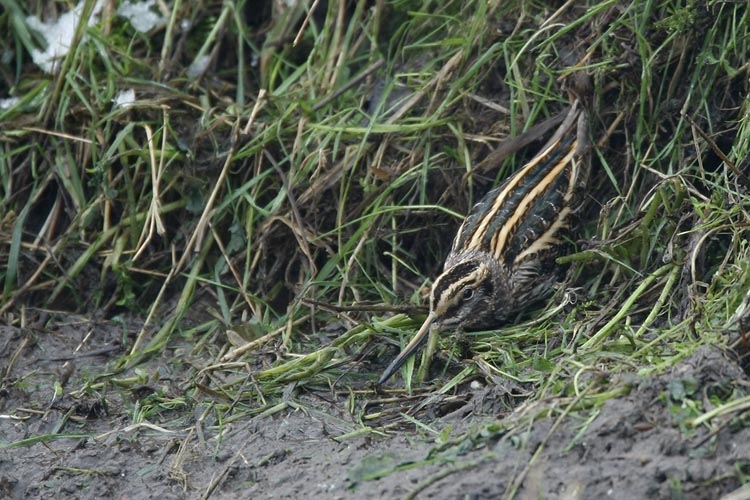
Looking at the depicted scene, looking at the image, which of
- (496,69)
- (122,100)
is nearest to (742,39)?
(496,69)

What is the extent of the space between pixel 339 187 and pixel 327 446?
6.60ft

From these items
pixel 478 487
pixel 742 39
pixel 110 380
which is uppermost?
pixel 742 39

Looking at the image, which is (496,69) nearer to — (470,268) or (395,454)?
(470,268)

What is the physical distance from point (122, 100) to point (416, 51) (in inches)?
71.5

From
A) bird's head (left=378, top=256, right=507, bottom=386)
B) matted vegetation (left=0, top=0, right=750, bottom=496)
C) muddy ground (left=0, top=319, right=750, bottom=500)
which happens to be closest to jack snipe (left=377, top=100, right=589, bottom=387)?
bird's head (left=378, top=256, right=507, bottom=386)

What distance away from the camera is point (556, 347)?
5.86m

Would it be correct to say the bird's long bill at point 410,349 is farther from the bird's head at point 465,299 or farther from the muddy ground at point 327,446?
the muddy ground at point 327,446

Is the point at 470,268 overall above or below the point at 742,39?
below

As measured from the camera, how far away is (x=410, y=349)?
596 cm

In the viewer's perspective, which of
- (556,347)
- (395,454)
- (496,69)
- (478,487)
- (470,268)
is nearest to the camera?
(478,487)

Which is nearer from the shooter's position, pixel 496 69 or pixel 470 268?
pixel 470 268

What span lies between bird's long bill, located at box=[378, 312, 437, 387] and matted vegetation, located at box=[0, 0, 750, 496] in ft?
0.35

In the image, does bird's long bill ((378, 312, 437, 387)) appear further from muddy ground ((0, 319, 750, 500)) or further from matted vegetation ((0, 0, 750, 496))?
muddy ground ((0, 319, 750, 500))

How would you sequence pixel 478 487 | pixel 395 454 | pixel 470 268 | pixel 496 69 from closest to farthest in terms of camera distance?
pixel 478 487 < pixel 395 454 < pixel 470 268 < pixel 496 69
